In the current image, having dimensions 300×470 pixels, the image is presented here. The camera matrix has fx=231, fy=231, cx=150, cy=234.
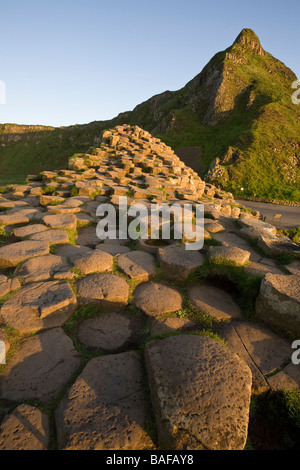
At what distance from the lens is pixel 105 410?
1358 millimetres

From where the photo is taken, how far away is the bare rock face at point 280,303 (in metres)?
2.04

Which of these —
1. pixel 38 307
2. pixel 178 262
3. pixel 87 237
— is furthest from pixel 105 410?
pixel 87 237

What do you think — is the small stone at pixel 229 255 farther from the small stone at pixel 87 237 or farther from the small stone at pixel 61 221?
the small stone at pixel 61 221

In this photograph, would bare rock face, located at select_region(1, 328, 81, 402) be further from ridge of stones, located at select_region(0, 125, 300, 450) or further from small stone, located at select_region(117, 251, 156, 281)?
small stone, located at select_region(117, 251, 156, 281)

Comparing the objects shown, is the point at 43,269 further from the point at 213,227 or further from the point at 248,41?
the point at 248,41

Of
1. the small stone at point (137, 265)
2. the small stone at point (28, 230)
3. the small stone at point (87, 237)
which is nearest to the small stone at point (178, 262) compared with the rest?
the small stone at point (137, 265)

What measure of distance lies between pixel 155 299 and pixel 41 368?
3.89ft

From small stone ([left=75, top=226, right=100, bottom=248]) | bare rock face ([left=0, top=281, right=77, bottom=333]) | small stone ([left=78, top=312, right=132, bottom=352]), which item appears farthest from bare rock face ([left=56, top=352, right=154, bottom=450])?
small stone ([left=75, top=226, right=100, bottom=248])

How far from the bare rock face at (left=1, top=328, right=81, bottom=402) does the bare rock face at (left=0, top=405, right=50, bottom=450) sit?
0.12m

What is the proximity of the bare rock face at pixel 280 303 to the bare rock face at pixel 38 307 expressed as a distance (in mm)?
1808

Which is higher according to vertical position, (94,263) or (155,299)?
(94,263)

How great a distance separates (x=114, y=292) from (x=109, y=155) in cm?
918

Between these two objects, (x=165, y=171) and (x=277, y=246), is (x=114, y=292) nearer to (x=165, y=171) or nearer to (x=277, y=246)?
(x=277, y=246)

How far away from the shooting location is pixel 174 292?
8.51 feet
